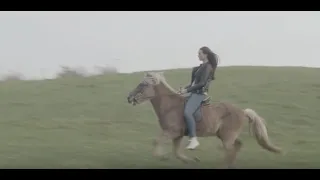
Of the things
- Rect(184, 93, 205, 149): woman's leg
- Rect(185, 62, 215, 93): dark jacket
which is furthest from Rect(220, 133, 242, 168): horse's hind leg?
Rect(185, 62, 215, 93): dark jacket

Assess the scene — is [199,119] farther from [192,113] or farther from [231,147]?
[231,147]

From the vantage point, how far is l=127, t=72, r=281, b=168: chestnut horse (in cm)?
831

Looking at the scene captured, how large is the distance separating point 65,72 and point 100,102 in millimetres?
637

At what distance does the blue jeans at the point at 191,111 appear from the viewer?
8.27 metres

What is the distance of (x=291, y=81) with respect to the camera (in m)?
8.87

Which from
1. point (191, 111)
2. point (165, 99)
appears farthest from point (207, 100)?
point (165, 99)

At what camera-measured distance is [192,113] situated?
829 cm

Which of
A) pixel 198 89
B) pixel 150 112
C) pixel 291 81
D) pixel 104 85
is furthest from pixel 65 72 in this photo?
pixel 291 81

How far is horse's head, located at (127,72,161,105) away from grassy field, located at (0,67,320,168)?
15 centimetres

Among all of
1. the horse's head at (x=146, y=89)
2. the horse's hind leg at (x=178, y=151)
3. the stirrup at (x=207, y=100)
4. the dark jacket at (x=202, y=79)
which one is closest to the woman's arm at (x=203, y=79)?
the dark jacket at (x=202, y=79)

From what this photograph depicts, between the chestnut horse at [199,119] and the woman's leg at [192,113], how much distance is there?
0.06 m

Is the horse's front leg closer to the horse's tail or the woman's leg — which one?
the woman's leg

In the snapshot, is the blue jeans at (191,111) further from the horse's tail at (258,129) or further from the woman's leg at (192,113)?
the horse's tail at (258,129)
